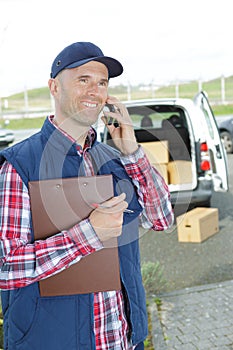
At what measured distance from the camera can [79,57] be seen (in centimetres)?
183

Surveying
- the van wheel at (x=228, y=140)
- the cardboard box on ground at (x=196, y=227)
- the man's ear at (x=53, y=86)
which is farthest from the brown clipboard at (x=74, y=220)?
the van wheel at (x=228, y=140)

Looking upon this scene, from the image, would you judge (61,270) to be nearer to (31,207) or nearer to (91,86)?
(31,207)

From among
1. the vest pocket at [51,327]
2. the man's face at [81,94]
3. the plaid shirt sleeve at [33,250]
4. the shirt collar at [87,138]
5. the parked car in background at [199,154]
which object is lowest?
the parked car in background at [199,154]

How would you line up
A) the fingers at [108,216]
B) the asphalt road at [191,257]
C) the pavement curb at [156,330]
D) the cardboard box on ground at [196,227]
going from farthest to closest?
the cardboard box on ground at [196,227]
the asphalt road at [191,257]
the pavement curb at [156,330]
the fingers at [108,216]

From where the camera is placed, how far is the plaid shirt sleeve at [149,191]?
1900 mm

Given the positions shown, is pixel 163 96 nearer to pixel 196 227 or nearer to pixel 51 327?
pixel 196 227

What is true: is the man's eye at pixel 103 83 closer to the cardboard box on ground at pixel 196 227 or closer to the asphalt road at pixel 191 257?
the asphalt road at pixel 191 257

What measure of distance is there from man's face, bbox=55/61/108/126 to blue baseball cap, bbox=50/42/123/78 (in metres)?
0.02

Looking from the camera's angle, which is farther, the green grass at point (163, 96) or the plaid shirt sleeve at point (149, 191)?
the green grass at point (163, 96)

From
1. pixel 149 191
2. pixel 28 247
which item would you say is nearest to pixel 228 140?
pixel 149 191

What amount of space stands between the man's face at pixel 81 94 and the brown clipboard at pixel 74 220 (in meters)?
0.30

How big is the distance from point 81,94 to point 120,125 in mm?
178

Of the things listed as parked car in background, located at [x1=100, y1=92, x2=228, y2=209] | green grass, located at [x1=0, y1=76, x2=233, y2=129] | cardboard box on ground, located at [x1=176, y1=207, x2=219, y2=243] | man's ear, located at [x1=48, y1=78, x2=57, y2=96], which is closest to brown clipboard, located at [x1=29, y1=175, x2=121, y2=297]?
man's ear, located at [x1=48, y1=78, x2=57, y2=96]

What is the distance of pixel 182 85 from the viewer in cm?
3697
